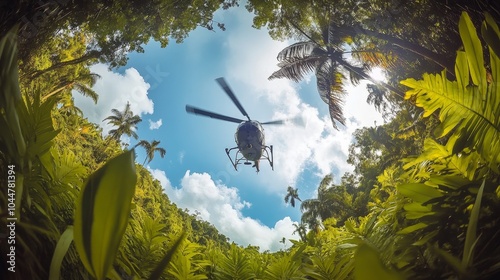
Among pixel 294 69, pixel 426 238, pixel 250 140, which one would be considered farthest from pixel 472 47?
pixel 294 69

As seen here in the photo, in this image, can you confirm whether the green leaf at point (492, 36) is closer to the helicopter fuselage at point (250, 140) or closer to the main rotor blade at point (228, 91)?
the main rotor blade at point (228, 91)

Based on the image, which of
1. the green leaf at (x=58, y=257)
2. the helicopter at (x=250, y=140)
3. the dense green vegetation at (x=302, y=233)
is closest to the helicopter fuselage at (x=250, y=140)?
the helicopter at (x=250, y=140)

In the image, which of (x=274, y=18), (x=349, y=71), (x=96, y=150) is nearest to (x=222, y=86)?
(x=274, y=18)

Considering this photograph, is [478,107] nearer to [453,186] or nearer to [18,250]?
[453,186]

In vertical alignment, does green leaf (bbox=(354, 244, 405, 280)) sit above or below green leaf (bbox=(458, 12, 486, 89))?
below

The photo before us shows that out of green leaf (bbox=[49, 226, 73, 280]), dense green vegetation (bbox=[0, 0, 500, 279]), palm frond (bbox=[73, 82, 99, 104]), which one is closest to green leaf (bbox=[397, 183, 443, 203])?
dense green vegetation (bbox=[0, 0, 500, 279])

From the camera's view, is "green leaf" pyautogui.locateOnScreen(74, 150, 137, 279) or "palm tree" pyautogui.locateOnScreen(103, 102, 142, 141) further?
"palm tree" pyautogui.locateOnScreen(103, 102, 142, 141)

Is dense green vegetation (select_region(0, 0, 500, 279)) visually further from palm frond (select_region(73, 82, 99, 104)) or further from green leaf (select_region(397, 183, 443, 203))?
palm frond (select_region(73, 82, 99, 104))

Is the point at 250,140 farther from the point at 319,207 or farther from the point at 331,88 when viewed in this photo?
the point at 319,207
